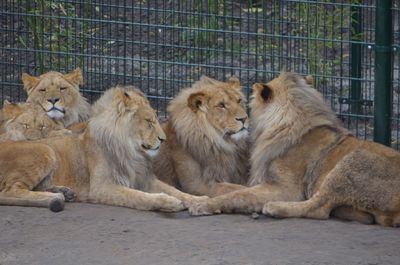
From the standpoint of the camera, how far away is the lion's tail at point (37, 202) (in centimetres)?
757

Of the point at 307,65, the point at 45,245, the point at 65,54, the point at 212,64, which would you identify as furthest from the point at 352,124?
the point at 45,245

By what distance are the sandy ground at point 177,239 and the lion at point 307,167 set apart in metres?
0.10

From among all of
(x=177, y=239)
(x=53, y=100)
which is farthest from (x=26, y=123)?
(x=177, y=239)

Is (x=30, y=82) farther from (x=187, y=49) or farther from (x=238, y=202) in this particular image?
(x=238, y=202)

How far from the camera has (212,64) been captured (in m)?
9.88

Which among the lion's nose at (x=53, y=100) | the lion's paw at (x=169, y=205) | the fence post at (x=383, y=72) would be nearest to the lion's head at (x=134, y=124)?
the lion's paw at (x=169, y=205)

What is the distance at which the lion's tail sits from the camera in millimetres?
7570

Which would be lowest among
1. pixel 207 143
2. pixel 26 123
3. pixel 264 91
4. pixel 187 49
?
pixel 207 143

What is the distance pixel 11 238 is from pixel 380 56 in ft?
10.5

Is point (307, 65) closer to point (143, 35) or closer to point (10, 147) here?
point (143, 35)

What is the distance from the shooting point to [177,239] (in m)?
6.96

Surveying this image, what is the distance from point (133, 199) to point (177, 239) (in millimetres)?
849

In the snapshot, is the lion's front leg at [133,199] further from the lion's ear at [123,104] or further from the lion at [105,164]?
the lion's ear at [123,104]

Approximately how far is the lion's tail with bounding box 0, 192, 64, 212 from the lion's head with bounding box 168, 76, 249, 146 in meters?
1.13
